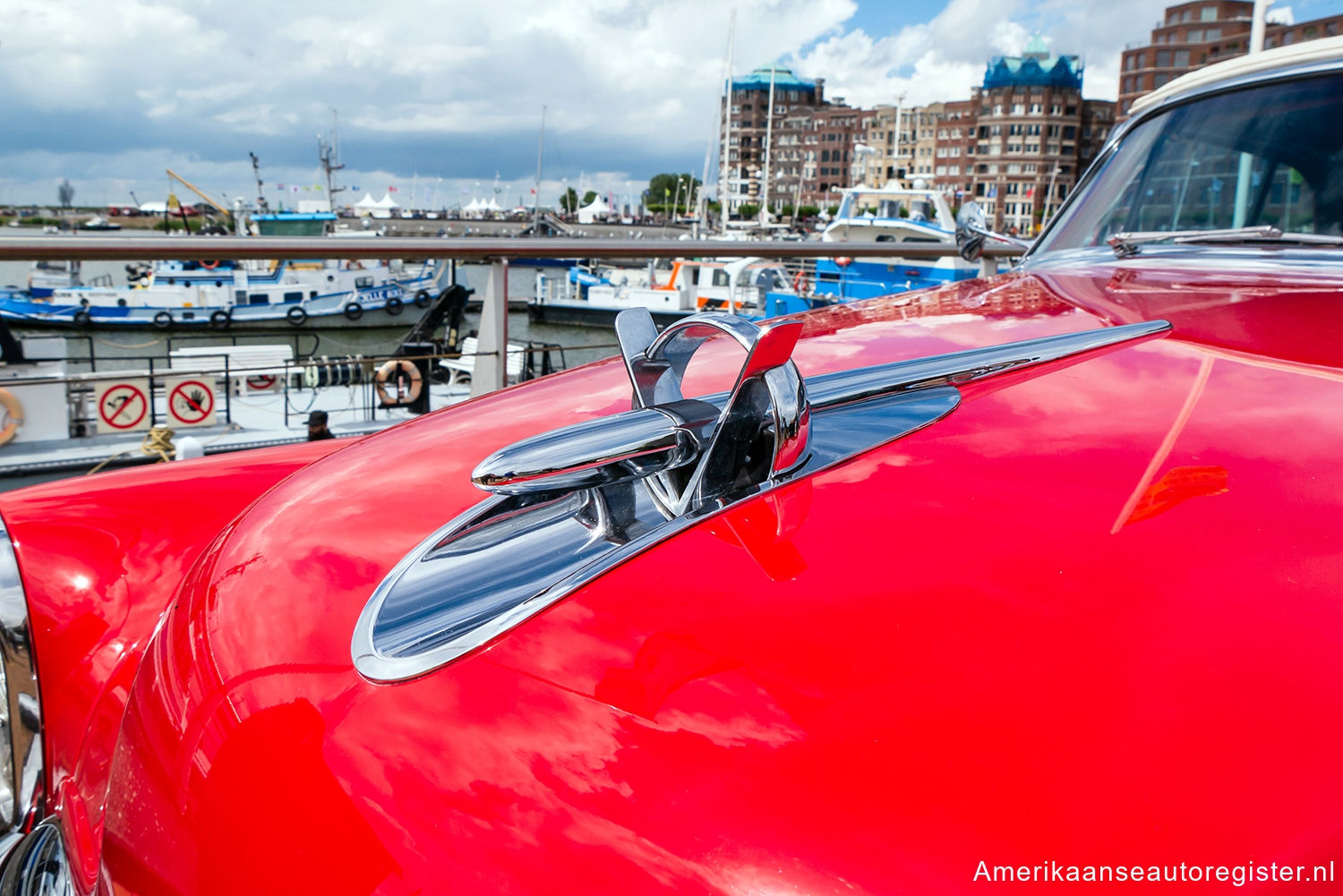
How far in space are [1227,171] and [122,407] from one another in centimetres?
614

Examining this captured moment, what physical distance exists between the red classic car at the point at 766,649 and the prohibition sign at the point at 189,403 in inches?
222

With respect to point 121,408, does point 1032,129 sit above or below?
above

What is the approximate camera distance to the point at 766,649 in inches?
22.9

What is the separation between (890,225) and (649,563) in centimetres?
2194

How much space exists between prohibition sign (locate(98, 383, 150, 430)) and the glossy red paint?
5113 millimetres

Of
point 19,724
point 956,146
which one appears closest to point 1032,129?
point 956,146

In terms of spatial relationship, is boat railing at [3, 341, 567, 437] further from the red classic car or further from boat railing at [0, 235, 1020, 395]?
the red classic car

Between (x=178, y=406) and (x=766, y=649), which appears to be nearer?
(x=766, y=649)

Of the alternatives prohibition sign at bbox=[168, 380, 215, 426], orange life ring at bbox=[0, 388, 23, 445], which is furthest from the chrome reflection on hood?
prohibition sign at bbox=[168, 380, 215, 426]

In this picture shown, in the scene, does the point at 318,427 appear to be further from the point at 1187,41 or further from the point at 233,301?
the point at 1187,41

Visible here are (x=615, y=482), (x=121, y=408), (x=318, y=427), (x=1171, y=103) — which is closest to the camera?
(x=615, y=482)

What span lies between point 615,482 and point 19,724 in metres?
0.85

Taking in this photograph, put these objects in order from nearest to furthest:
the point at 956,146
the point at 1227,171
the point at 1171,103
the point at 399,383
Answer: the point at 1227,171 < the point at 1171,103 < the point at 399,383 < the point at 956,146

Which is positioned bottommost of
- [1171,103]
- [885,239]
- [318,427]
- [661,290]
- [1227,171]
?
[318,427]
